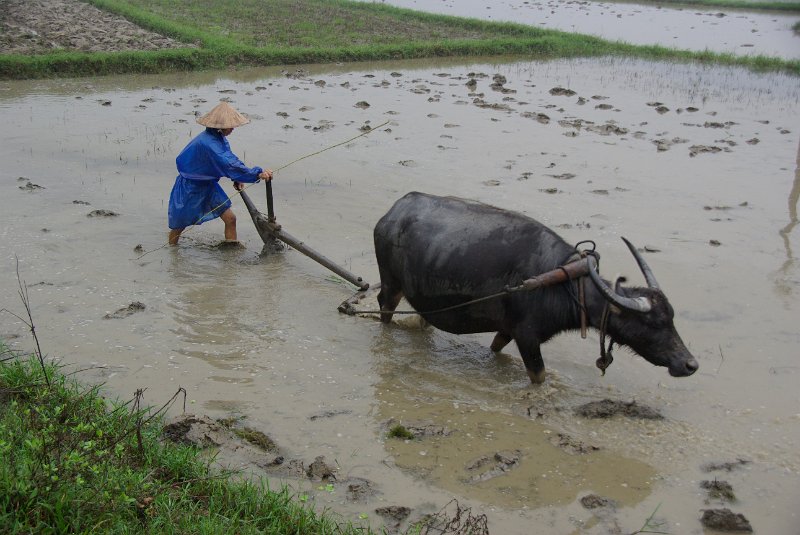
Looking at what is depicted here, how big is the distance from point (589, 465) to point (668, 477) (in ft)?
1.20

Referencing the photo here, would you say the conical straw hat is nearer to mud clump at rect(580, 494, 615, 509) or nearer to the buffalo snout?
the buffalo snout

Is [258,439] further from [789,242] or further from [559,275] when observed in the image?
[789,242]

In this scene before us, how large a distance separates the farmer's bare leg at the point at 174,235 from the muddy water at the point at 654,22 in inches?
526

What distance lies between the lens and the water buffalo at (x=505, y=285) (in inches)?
160

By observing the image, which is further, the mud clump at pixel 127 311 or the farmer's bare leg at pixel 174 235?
the farmer's bare leg at pixel 174 235

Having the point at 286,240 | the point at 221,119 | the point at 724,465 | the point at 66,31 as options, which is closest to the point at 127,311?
the point at 286,240

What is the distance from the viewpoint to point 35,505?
2.64 metres

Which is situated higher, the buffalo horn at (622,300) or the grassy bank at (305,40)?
the grassy bank at (305,40)

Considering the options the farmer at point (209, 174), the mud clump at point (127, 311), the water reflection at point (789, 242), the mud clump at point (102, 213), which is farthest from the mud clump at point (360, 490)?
the mud clump at point (102, 213)

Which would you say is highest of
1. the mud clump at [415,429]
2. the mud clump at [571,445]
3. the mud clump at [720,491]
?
the mud clump at [415,429]

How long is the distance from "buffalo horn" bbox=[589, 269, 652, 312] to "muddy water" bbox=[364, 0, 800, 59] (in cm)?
1393

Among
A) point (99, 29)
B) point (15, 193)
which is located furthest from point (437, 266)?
point (99, 29)

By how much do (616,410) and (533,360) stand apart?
0.51 meters

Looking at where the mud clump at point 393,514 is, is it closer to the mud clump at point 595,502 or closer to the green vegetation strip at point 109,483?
the green vegetation strip at point 109,483
